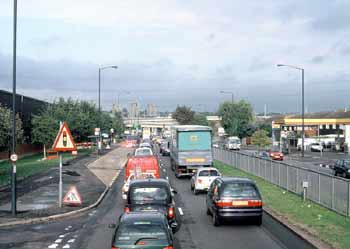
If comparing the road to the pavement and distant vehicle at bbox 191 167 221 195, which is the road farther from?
distant vehicle at bbox 191 167 221 195

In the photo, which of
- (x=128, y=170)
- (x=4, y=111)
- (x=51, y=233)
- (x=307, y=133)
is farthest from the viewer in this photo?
(x=307, y=133)

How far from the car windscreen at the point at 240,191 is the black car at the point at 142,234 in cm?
701

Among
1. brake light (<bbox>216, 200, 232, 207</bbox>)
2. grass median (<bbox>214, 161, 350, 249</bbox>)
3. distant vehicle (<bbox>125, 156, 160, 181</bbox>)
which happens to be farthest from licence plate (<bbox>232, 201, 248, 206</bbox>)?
distant vehicle (<bbox>125, 156, 160, 181</bbox>)

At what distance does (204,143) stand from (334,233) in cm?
2353

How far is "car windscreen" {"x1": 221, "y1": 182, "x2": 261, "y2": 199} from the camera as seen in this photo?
18281 millimetres

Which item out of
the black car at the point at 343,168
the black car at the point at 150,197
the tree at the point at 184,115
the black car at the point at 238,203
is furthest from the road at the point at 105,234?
the tree at the point at 184,115

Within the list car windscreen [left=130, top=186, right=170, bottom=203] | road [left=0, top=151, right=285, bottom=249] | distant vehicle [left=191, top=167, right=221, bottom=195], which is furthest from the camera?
distant vehicle [left=191, top=167, right=221, bottom=195]

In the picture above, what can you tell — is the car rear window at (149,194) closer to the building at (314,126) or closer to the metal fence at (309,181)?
the metal fence at (309,181)

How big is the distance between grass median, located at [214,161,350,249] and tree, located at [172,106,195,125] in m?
90.5

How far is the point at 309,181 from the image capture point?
→ 83.2ft

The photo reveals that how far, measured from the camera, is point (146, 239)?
11.0 m

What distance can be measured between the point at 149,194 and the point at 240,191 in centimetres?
296

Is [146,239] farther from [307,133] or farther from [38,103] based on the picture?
[307,133]

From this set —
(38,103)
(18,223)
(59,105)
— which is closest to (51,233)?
(18,223)
